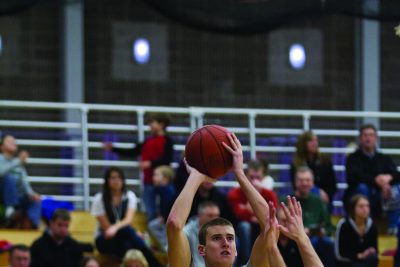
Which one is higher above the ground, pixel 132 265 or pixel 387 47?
pixel 387 47

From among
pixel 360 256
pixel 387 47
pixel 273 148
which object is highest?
pixel 387 47

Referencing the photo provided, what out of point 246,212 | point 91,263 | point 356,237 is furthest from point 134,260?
point 356,237

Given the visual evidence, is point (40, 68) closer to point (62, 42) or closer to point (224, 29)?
point (62, 42)

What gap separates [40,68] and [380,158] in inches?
229

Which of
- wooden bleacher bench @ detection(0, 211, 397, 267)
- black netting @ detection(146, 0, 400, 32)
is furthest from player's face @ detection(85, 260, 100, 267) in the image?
black netting @ detection(146, 0, 400, 32)

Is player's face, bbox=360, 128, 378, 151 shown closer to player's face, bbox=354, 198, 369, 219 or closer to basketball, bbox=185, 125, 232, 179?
player's face, bbox=354, 198, 369, 219

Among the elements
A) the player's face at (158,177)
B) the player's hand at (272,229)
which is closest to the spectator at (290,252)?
the player's face at (158,177)

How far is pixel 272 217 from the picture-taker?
318 inches

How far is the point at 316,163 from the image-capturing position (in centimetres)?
1512

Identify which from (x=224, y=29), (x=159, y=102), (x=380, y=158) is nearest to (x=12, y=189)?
(x=224, y=29)

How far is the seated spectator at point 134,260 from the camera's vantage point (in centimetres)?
1320

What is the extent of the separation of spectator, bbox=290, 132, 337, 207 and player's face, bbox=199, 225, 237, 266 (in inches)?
264

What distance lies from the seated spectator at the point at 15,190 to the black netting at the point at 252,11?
2.34 m

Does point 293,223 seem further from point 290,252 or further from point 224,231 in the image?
point 290,252
